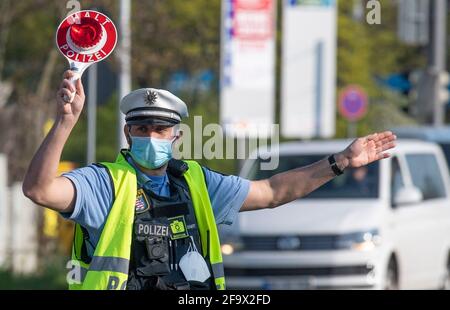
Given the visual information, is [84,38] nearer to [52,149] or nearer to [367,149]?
[52,149]

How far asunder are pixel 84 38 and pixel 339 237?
7888mm

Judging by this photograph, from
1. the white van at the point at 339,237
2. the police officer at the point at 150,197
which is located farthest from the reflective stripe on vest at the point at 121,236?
the white van at the point at 339,237

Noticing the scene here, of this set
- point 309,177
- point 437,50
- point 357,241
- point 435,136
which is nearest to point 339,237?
point 357,241

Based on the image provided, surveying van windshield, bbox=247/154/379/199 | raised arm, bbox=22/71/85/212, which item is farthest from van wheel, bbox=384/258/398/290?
raised arm, bbox=22/71/85/212

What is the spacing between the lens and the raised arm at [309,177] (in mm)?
5281

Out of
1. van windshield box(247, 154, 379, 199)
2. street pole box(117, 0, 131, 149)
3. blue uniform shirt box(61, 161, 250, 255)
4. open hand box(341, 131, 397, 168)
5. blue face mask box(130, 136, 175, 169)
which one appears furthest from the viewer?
street pole box(117, 0, 131, 149)

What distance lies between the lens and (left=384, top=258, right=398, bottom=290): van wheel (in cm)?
1253

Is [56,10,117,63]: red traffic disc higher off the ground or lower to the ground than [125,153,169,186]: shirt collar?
higher

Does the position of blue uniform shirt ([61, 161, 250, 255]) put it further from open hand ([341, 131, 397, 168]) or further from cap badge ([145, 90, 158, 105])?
open hand ([341, 131, 397, 168])

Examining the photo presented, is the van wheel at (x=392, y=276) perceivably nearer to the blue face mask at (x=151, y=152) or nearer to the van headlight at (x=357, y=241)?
the van headlight at (x=357, y=241)

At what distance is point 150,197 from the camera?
16.4 feet

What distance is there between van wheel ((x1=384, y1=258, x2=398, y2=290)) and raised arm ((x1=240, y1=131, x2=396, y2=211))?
7283 millimetres

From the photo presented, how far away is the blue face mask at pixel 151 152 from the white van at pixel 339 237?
23.6ft
